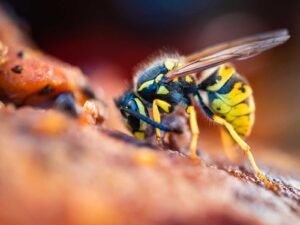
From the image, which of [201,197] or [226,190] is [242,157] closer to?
[226,190]

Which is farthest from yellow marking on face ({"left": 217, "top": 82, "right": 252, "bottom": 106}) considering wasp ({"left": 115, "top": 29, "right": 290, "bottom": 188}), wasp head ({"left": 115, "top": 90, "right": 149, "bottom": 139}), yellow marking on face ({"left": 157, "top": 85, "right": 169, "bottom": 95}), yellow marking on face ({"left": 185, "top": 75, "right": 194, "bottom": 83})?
wasp head ({"left": 115, "top": 90, "right": 149, "bottom": 139})

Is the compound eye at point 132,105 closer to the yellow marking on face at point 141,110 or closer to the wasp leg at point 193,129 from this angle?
the yellow marking on face at point 141,110

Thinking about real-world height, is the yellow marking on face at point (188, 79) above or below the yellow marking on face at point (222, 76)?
below

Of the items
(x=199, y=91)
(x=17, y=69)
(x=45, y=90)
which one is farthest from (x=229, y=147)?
(x=17, y=69)

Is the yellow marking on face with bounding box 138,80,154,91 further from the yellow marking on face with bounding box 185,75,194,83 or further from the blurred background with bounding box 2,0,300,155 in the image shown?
the blurred background with bounding box 2,0,300,155

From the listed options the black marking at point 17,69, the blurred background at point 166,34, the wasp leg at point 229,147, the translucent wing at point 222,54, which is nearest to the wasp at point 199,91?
the translucent wing at point 222,54

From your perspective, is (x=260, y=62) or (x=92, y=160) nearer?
(x=92, y=160)

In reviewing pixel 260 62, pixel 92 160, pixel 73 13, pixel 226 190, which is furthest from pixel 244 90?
pixel 73 13

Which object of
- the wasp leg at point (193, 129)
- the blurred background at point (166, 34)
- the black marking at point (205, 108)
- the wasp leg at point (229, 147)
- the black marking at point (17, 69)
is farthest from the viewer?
the blurred background at point (166, 34)
